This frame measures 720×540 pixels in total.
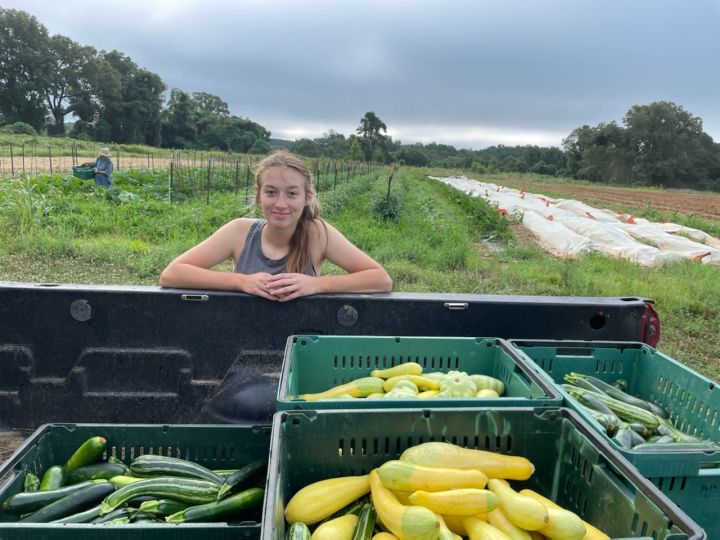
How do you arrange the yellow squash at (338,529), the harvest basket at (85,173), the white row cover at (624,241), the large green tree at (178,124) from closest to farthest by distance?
1. the yellow squash at (338,529)
2. the white row cover at (624,241)
3. the harvest basket at (85,173)
4. the large green tree at (178,124)

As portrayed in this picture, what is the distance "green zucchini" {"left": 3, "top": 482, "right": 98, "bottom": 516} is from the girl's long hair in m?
1.47

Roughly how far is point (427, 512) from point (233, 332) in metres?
1.57

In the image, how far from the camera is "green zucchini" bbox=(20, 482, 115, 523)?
A: 1658 mm

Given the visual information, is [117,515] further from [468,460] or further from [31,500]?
[468,460]

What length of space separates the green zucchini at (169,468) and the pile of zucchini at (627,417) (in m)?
1.27

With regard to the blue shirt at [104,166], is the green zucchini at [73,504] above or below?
below

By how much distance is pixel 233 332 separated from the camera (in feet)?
8.39

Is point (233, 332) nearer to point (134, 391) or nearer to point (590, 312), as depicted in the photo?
point (134, 391)

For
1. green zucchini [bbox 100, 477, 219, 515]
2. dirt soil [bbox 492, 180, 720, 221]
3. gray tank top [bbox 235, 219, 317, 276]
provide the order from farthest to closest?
dirt soil [bbox 492, 180, 720, 221] → gray tank top [bbox 235, 219, 317, 276] → green zucchini [bbox 100, 477, 219, 515]

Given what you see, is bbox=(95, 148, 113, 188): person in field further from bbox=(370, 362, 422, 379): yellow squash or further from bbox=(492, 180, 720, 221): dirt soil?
bbox=(492, 180, 720, 221): dirt soil

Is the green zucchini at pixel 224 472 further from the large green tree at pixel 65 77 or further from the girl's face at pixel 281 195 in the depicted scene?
the large green tree at pixel 65 77

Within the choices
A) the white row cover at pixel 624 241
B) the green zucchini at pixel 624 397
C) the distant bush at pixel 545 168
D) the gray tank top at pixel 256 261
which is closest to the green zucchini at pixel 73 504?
the gray tank top at pixel 256 261

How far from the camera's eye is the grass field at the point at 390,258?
6684mm

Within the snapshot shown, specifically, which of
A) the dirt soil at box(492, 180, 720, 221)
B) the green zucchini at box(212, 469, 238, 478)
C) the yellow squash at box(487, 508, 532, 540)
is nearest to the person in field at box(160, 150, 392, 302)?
the green zucchini at box(212, 469, 238, 478)
